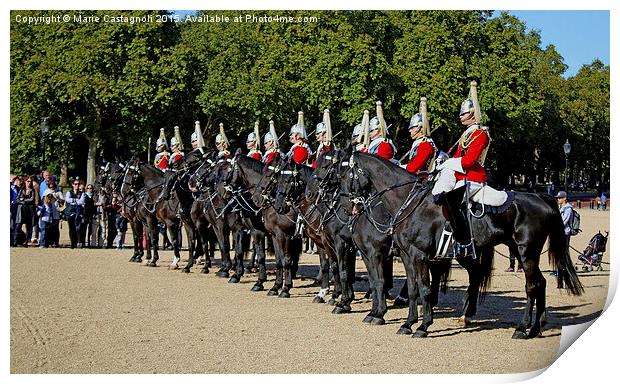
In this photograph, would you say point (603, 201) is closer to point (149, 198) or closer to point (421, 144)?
point (149, 198)

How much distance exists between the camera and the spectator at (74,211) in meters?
28.7

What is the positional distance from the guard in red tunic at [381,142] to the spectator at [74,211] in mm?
14071

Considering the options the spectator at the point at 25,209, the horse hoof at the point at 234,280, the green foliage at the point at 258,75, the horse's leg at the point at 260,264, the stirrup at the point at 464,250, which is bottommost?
the horse hoof at the point at 234,280

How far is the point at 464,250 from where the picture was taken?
1374cm

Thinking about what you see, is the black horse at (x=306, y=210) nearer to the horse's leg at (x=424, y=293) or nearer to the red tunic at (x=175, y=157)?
the horse's leg at (x=424, y=293)

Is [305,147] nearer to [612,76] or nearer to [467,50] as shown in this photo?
[612,76]

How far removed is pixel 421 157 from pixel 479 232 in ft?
7.17

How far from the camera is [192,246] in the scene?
23.2 meters

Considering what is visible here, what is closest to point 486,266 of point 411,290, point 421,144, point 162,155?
point 411,290

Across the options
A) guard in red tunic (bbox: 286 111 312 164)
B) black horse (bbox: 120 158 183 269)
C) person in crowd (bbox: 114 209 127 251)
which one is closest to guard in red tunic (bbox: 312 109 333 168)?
guard in red tunic (bbox: 286 111 312 164)

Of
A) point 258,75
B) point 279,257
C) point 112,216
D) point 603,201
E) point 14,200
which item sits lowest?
point 279,257

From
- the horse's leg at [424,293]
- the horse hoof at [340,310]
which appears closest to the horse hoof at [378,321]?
the horse's leg at [424,293]

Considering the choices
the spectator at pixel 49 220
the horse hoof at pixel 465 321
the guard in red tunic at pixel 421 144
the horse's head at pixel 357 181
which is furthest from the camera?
the spectator at pixel 49 220

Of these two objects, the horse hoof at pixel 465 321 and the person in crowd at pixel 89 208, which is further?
the person in crowd at pixel 89 208
